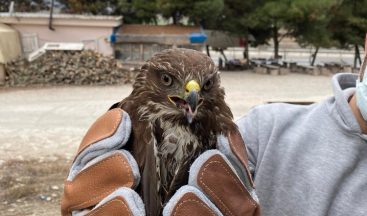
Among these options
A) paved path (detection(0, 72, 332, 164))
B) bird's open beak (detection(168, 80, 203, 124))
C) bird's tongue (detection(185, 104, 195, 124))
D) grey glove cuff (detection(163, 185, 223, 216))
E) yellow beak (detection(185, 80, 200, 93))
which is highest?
yellow beak (detection(185, 80, 200, 93))

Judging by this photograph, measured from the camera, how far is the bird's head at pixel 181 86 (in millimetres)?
2035

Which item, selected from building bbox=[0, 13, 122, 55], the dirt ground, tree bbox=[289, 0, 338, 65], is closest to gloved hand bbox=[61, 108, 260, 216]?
the dirt ground

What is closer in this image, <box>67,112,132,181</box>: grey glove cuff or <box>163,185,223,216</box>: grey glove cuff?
<box>163,185,223,216</box>: grey glove cuff

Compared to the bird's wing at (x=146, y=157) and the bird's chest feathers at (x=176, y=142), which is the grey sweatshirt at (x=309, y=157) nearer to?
the bird's chest feathers at (x=176, y=142)

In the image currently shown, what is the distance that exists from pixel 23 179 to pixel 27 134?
9.51 feet

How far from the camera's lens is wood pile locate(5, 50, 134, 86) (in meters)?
18.3

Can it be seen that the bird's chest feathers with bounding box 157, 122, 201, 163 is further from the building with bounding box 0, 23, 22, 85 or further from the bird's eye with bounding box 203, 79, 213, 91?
the building with bounding box 0, 23, 22, 85

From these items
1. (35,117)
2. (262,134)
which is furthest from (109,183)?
(35,117)

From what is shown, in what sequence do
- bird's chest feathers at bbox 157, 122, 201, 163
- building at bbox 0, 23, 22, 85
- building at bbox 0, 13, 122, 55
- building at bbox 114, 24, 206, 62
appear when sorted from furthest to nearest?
building at bbox 114, 24, 206, 62 → building at bbox 0, 13, 122, 55 → building at bbox 0, 23, 22, 85 → bird's chest feathers at bbox 157, 122, 201, 163

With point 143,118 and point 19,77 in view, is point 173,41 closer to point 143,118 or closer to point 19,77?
point 19,77

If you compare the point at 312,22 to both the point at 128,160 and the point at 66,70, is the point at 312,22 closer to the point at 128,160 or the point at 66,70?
the point at 66,70

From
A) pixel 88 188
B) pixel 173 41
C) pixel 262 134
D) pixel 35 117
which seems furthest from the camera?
pixel 173 41

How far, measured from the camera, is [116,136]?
1.94m

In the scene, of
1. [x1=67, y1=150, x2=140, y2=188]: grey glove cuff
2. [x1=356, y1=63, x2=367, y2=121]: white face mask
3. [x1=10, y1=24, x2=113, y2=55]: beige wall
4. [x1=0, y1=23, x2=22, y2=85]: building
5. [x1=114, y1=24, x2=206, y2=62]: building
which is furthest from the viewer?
[x1=114, y1=24, x2=206, y2=62]: building
